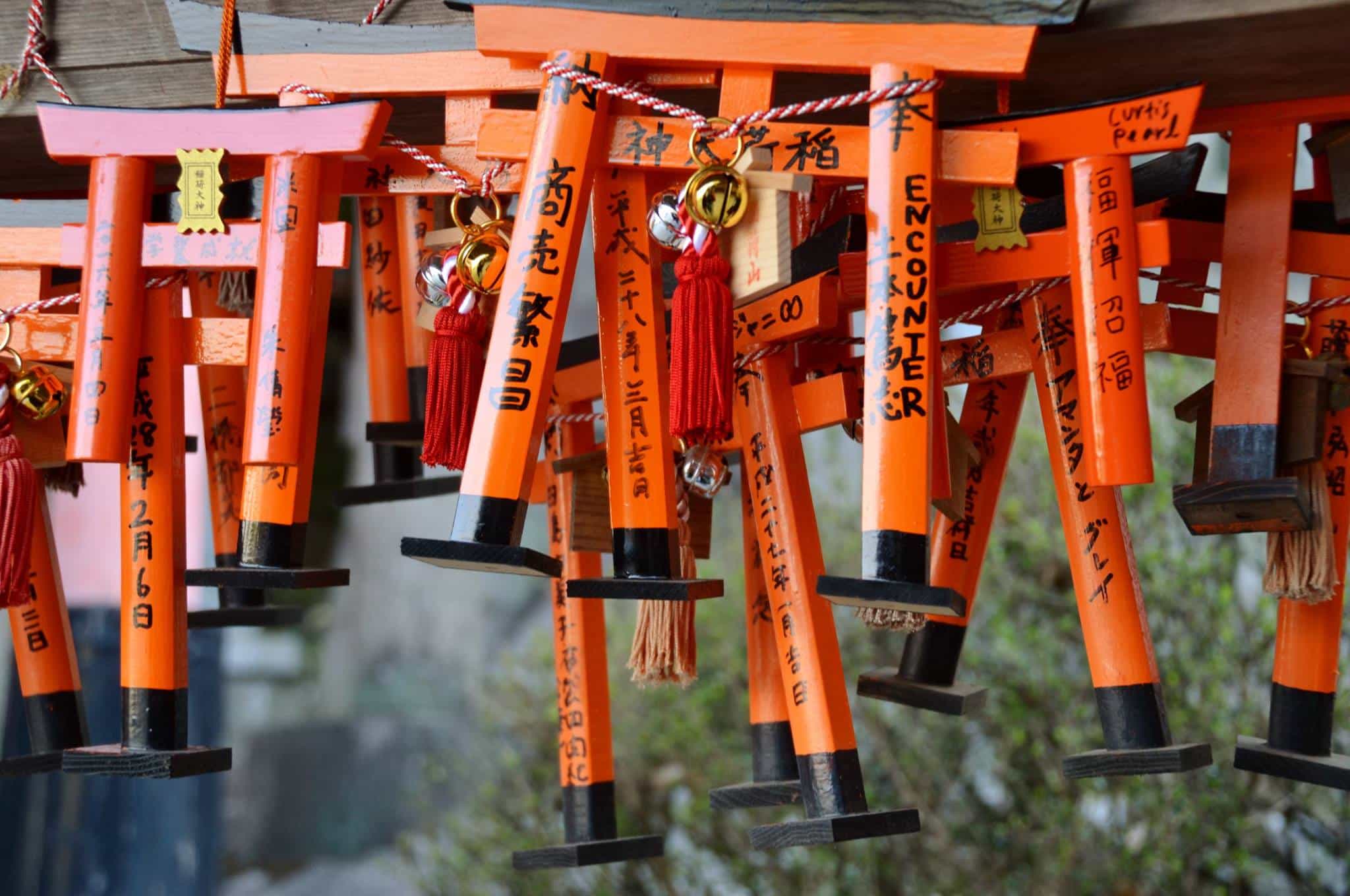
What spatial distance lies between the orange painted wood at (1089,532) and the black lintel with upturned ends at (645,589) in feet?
1.12

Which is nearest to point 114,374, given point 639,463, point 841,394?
point 639,463

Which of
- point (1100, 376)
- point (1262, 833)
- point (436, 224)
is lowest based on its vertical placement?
point (1262, 833)

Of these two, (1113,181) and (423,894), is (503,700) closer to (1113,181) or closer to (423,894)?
(423,894)

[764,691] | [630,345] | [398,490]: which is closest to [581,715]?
[764,691]

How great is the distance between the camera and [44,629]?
136 centimetres

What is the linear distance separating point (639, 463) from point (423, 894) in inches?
110

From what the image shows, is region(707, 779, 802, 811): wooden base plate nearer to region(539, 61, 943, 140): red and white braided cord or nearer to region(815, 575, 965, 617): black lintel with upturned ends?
region(815, 575, 965, 617): black lintel with upturned ends

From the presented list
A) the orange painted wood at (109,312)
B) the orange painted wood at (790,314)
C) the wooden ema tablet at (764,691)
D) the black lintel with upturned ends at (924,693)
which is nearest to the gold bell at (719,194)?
the orange painted wood at (790,314)

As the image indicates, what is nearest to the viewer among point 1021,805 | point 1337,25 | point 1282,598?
point 1337,25

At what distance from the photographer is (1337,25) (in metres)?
0.93

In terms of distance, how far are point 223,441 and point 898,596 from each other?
1.02 metres

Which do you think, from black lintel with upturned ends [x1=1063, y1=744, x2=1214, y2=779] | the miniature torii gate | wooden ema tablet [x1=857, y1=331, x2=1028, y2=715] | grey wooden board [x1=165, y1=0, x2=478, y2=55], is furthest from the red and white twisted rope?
black lintel with upturned ends [x1=1063, y1=744, x2=1214, y2=779]

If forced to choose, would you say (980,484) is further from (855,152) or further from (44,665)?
(44,665)

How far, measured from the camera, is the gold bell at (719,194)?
97cm
